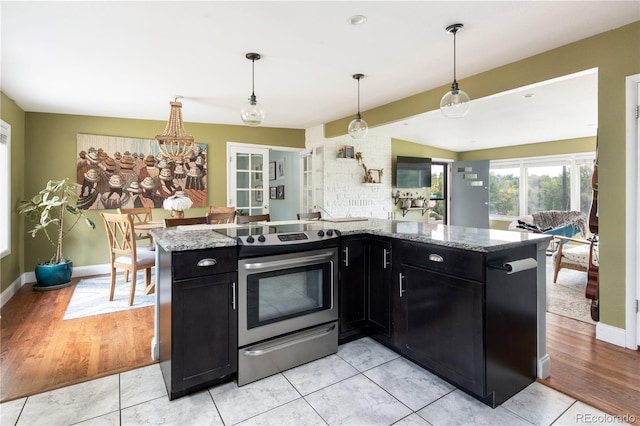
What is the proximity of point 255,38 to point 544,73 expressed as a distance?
2407mm

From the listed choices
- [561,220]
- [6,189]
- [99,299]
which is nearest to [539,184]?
[561,220]

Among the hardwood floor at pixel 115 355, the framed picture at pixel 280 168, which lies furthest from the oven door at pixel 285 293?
the framed picture at pixel 280 168

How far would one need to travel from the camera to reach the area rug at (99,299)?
323 cm

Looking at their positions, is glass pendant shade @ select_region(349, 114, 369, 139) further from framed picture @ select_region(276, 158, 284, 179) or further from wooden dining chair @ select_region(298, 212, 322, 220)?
framed picture @ select_region(276, 158, 284, 179)

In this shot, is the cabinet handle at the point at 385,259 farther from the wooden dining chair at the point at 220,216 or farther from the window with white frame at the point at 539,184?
the window with white frame at the point at 539,184

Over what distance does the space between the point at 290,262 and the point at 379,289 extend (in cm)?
74

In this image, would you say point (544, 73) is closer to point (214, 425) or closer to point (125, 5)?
A: point (125, 5)

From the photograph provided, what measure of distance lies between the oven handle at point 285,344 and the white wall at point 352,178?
11.2 ft

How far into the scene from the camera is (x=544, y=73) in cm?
277

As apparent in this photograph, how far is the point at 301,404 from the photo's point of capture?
5.88ft

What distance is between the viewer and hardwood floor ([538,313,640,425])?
1803mm

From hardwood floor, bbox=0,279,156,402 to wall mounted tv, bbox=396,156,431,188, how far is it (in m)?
4.88

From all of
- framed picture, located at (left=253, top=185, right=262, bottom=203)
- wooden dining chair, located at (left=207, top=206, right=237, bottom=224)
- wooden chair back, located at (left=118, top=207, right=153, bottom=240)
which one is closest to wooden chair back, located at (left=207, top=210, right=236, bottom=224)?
wooden dining chair, located at (left=207, top=206, right=237, bottom=224)

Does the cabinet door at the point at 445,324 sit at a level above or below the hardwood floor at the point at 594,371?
above
